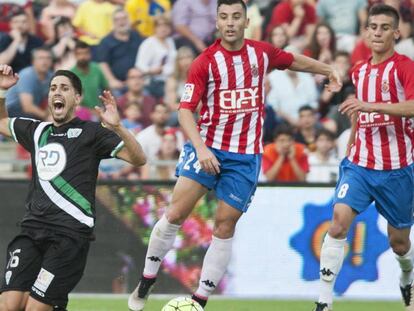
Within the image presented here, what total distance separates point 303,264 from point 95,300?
2.04 meters

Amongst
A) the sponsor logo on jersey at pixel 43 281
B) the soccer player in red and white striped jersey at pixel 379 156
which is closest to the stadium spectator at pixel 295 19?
the soccer player in red and white striped jersey at pixel 379 156

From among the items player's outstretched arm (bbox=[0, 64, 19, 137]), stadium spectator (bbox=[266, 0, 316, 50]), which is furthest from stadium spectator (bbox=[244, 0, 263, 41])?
player's outstretched arm (bbox=[0, 64, 19, 137])

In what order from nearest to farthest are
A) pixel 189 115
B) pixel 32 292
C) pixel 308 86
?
pixel 32 292
pixel 189 115
pixel 308 86

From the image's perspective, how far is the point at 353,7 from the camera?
51.1ft

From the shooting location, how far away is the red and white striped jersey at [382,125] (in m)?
9.66

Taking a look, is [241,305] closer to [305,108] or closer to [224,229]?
[224,229]

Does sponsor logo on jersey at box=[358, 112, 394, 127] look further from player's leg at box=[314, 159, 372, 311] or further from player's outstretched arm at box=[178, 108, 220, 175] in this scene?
player's outstretched arm at box=[178, 108, 220, 175]

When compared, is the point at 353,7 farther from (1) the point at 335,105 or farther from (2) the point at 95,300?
(2) the point at 95,300

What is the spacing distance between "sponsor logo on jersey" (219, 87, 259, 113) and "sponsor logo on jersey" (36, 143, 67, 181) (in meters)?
1.56

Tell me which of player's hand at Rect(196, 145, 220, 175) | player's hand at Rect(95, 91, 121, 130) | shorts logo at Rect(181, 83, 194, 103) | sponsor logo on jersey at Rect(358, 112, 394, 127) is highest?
sponsor logo on jersey at Rect(358, 112, 394, 127)

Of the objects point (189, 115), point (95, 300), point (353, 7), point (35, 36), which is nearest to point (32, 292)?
point (189, 115)

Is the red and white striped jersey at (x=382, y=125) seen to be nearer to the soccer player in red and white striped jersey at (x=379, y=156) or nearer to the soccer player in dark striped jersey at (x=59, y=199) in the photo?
the soccer player in red and white striped jersey at (x=379, y=156)

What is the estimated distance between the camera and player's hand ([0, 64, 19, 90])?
28.6 feet

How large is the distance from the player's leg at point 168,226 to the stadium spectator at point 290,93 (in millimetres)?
4976
